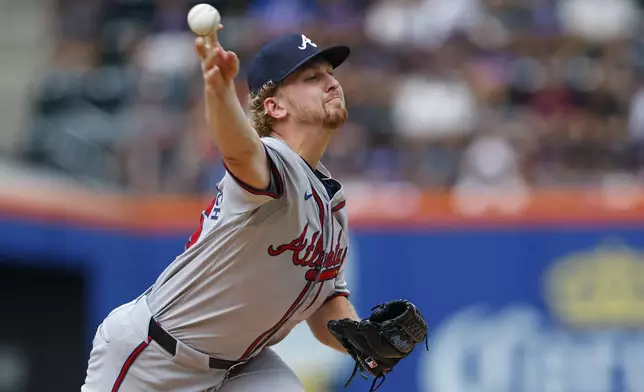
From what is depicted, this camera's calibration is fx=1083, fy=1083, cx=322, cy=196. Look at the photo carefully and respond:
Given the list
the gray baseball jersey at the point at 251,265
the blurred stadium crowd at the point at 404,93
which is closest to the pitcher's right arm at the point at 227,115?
the gray baseball jersey at the point at 251,265

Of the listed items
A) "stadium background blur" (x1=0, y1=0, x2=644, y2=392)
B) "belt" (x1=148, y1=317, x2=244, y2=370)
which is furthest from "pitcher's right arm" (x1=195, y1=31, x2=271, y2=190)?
"stadium background blur" (x1=0, y1=0, x2=644, y2=392)

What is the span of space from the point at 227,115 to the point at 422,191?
4710 mm

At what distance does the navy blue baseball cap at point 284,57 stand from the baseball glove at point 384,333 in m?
0.85

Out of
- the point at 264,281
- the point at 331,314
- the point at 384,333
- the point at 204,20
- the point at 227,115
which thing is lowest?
the point at 331,314

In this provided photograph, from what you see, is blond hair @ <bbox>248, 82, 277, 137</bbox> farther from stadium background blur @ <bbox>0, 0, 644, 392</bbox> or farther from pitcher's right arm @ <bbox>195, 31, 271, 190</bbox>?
stadium background blur @ <bbox>0, 0, 644, 392</bbox>

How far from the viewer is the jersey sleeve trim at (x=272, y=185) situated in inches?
125

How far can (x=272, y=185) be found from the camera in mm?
3227

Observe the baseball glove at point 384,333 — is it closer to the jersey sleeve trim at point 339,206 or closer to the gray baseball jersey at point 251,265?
the gray baseball jersey at point 251,265

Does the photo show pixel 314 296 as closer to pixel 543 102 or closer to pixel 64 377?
pixel 64 377

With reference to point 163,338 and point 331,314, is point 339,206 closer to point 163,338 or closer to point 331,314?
point 331,314

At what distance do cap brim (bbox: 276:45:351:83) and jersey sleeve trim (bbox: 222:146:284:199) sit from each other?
0.48 meters

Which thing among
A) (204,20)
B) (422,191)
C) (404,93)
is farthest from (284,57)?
(404,93)

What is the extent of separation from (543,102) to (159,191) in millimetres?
3124

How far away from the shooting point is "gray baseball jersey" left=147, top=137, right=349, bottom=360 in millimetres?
3365
